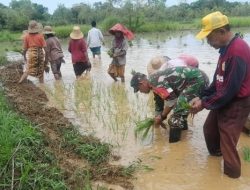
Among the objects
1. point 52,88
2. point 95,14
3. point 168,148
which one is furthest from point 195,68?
point 95,14

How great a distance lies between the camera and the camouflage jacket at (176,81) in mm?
5211

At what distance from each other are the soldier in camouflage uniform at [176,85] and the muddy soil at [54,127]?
1041 mm

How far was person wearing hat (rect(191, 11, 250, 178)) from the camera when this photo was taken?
400cm

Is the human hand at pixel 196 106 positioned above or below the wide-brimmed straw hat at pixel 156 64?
below

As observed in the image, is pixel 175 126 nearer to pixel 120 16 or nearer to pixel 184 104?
pixel 184 104

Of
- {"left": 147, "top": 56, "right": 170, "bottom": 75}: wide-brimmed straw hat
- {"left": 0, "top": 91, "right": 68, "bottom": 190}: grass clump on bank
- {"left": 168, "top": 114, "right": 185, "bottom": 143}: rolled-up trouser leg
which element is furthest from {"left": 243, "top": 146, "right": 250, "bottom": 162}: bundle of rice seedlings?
{"left": 0, "top": 91, "right": 68, "bottom": 190}: grass clump on bank

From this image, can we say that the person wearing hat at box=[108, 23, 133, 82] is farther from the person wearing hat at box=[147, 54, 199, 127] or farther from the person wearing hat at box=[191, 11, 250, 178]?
the person wearing hat at box=[191, 11, 250, 178]

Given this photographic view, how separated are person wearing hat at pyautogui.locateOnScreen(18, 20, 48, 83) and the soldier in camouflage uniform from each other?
495cm

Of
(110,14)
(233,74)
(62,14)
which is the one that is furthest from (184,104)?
(62,14)

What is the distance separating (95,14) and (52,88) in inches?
1375

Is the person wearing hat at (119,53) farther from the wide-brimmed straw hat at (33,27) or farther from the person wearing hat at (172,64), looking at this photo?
the person wearing hat at (172,64)

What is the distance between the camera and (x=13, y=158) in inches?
156

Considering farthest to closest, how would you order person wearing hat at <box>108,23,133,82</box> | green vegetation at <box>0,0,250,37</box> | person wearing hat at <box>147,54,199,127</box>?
green vegetation at <box>0,0,250,37</box>, person wearing hat at <box>108,23,133,82</box>, person wearing hat at <box>147,54,199,127</box>

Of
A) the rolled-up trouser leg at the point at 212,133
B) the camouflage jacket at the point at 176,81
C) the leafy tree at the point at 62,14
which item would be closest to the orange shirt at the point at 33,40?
the camouflage jacket at the point at 176,81
